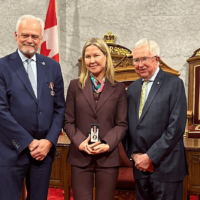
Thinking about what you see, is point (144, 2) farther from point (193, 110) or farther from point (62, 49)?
point (193, 110)

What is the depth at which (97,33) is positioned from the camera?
5.53m

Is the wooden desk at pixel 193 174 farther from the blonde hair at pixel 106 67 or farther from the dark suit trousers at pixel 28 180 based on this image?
the dark suit trousers at pixel 28 180

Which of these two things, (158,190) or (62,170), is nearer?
(158,190)

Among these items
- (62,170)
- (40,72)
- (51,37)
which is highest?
(51,37)

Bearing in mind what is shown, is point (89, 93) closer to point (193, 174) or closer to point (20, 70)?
point (20, 70)

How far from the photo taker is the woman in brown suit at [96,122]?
2.04m

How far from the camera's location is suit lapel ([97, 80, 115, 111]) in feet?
6.95

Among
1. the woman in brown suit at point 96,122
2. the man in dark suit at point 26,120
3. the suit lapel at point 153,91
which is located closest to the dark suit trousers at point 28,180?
the man in dark suit at point 26,120

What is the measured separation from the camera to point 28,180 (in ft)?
6.76

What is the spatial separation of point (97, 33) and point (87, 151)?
384 cm

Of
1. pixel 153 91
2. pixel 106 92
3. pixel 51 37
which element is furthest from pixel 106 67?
pixel 51 37

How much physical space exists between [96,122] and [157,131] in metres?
0.43

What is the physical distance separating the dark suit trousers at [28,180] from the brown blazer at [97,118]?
0.70 feet

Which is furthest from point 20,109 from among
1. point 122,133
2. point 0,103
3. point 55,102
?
point 122,133
